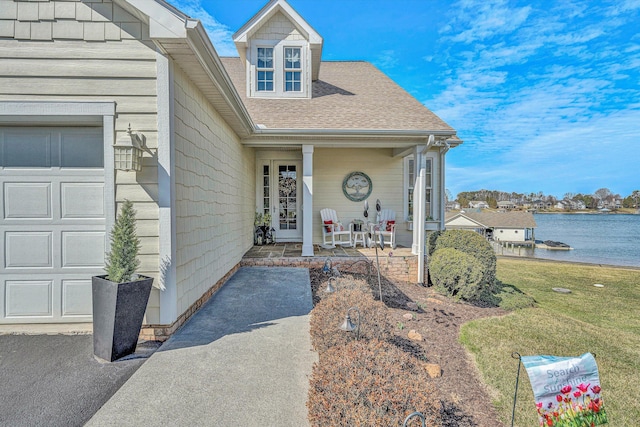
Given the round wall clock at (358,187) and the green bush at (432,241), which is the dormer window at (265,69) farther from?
the green bush at (432,241)

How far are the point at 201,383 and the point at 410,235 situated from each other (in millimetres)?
7282

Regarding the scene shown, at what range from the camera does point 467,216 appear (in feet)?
110

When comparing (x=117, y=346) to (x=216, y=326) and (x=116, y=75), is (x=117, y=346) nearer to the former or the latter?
(x=216, y=326)

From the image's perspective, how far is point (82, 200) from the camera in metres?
2.95

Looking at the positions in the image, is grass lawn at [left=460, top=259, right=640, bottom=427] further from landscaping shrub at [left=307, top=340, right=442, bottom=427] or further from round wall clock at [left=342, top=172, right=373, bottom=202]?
round wall clock at [left=342, top=172, right=373, bottom=202]

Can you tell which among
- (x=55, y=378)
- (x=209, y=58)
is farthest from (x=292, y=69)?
(x=55, y=378)

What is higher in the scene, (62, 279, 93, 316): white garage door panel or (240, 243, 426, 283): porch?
(62, 279, 93, 316): white garage door panel

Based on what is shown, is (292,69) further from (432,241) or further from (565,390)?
(565,390)

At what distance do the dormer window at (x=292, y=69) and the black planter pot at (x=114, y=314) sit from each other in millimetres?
6860

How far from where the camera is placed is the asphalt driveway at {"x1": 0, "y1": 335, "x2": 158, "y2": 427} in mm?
1784

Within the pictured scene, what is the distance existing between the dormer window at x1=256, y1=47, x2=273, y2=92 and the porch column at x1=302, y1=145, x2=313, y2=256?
2.64 meters

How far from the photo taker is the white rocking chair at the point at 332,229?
25.3ft

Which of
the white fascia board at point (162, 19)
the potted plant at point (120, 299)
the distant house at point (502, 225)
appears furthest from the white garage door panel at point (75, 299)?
the distant house at point (502, 225)

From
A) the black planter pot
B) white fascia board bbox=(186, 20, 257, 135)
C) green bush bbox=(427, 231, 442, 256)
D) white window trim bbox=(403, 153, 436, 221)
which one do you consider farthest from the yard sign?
white window trim bbox=(403, 153, 436, 221)
